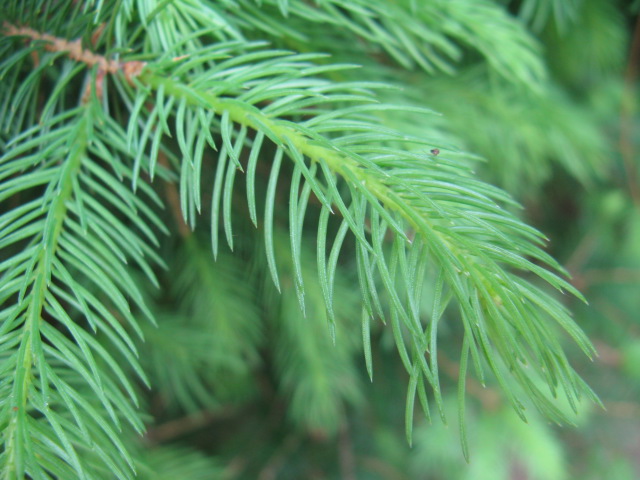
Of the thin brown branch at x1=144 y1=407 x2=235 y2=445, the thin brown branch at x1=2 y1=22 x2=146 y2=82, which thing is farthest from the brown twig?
the thin brown branch at x1=144 y1=407 x2=235 y2=445

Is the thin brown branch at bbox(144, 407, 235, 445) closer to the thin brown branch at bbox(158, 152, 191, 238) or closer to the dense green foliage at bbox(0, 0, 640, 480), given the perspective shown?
the dense green foliage at bbox(0, 0, 640, 480)

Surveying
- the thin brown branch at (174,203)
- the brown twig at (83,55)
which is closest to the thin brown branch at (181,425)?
the thin brown branch at (174,203)

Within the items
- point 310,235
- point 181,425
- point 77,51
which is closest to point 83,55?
point 77,51

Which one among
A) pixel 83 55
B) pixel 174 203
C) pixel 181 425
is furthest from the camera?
pixel 181 425

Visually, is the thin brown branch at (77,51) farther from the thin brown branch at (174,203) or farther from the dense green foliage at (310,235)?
the thin brown branch at (174,203)

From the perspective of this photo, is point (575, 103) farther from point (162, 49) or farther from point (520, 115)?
point (162, 49)

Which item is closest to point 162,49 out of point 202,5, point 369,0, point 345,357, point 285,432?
point 202,5

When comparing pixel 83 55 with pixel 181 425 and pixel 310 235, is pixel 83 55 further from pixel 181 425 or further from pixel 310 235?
pixel 181 425

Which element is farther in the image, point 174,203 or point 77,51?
point 174,203
